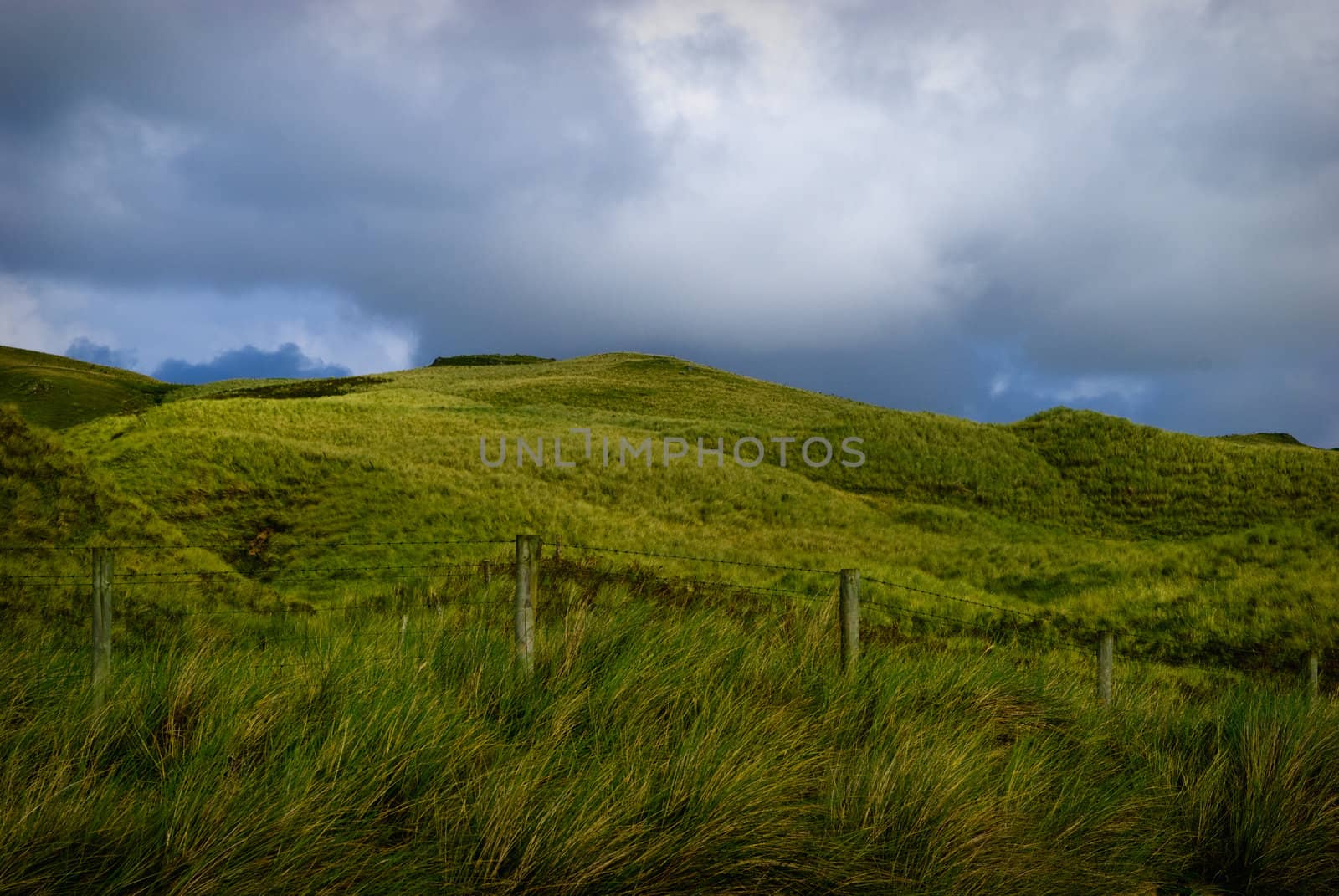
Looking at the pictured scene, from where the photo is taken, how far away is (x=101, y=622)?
17.6 ft

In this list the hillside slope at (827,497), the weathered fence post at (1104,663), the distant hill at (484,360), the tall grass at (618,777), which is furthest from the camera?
the distant hill at (484,360)

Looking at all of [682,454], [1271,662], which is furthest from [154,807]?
[682,454]

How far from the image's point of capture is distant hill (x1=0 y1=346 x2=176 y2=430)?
59.0m

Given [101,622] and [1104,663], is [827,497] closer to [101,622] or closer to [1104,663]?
[1104,663]

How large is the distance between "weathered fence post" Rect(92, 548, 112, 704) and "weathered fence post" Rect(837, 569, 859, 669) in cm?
479

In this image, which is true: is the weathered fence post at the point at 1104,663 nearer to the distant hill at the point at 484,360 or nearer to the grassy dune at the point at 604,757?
the grassy dune at the point at 604,757

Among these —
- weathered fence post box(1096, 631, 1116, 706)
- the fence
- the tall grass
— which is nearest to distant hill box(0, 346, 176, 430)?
the fence

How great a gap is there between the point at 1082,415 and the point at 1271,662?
29.8 m

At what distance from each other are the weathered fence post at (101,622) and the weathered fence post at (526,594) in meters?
2.29

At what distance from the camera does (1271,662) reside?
14578 mm

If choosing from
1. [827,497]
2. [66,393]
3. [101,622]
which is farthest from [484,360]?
[101,622]

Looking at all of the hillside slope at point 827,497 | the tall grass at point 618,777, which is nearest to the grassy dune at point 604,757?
the tall grass at point 618,777

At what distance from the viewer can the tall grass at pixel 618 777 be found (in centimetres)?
308

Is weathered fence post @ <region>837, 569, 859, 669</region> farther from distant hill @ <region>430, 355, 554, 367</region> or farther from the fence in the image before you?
distant hill @ <region>430, 355, 554, 367</region>
